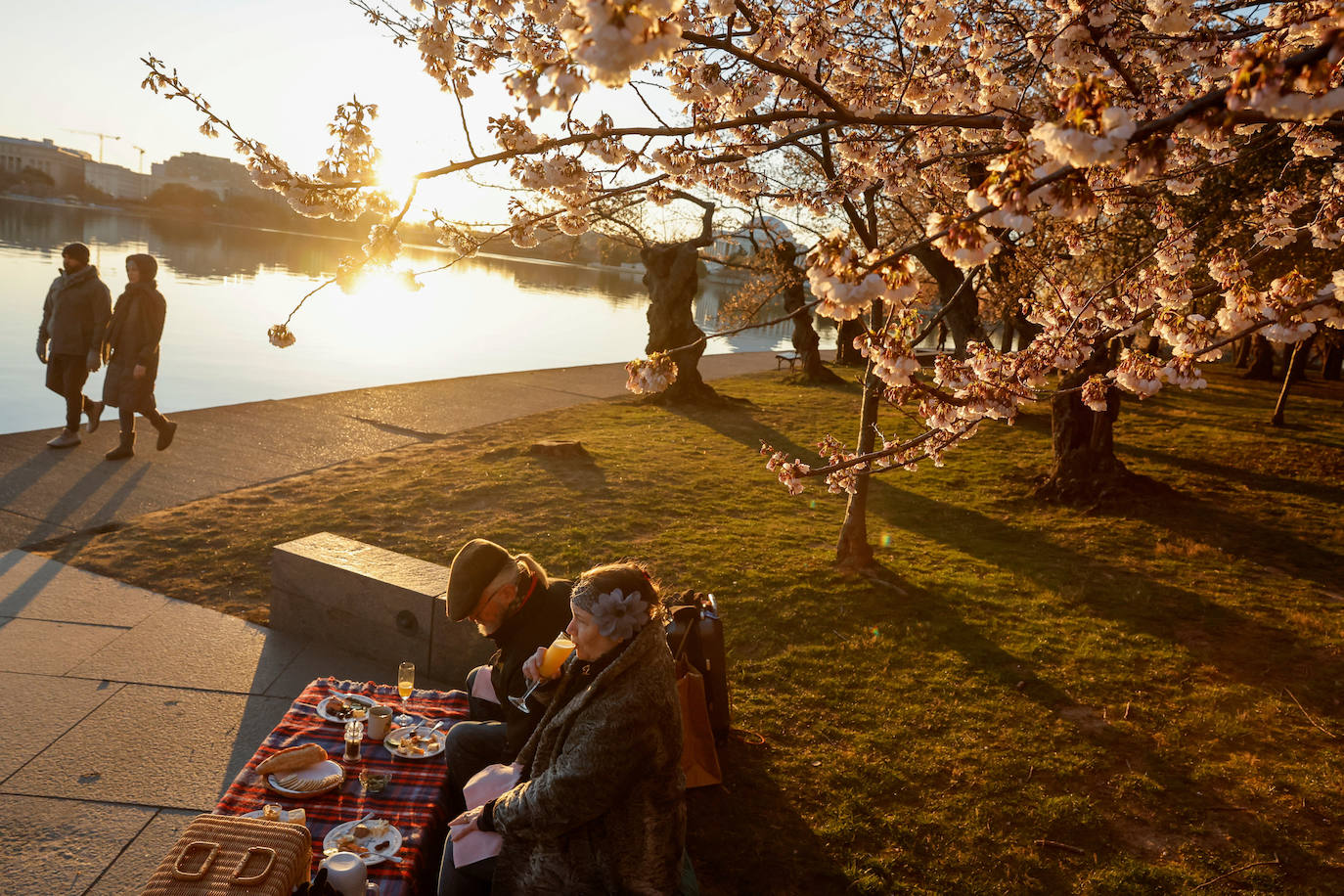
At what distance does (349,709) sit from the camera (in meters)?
A: 3.88

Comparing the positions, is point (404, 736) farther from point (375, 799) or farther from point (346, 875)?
point (346, 875)

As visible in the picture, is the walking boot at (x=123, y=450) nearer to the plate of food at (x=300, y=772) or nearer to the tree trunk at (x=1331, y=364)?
the plate of food at (x=300, y=772)

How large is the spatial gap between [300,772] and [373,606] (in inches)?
77.8

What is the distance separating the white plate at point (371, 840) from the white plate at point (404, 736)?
1.60 ft

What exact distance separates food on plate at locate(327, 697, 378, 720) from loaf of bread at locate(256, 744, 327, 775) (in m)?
0.43

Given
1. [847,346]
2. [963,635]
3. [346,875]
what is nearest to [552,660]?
[346,875]

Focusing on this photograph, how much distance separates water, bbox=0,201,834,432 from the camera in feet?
48.8

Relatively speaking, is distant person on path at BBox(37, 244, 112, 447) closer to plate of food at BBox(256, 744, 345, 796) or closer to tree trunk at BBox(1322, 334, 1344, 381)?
plate of food at BBox(256, 744, 345, 796)

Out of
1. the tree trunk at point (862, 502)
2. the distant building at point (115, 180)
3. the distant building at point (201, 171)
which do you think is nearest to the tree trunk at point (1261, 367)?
the tree trunk at point (862, 502)

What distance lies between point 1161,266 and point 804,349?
16.0 m

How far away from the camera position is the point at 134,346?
890 centimetres

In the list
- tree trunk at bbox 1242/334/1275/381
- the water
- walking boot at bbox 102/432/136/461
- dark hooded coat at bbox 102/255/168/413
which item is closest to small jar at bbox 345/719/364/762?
dark hooded coat at bbox 102/255/168/413

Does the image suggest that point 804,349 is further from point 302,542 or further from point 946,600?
point 302,542

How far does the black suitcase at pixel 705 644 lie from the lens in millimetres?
4148
